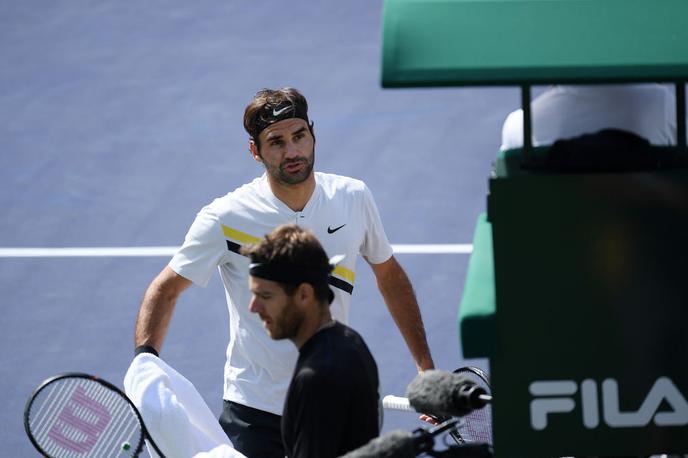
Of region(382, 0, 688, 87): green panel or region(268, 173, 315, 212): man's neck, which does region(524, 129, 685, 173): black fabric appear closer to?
region(382, 0, 688, 87): green panel

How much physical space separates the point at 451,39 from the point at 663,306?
1.05m

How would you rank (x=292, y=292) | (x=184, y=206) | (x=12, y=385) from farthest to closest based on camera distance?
(x=184, y=206)
(x=12, y=385)
(x=292, y=292)

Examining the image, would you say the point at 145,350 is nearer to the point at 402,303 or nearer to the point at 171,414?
the point at 171,414

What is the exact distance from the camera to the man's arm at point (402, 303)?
6469mm

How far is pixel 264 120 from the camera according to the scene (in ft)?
20.5

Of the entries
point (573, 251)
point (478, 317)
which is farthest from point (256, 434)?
point (573, 251)

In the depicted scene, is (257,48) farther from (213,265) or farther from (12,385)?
(213,265)

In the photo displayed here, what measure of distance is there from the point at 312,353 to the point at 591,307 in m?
0.92

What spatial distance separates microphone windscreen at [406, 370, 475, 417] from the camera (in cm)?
475

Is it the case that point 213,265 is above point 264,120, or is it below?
below

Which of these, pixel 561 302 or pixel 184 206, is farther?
pixel 184 206

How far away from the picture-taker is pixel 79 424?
561cm

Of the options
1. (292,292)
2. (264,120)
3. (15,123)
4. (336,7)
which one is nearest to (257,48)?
(336,7)

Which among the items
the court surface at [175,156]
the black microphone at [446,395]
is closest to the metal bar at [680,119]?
the black microphone at [446,395]
